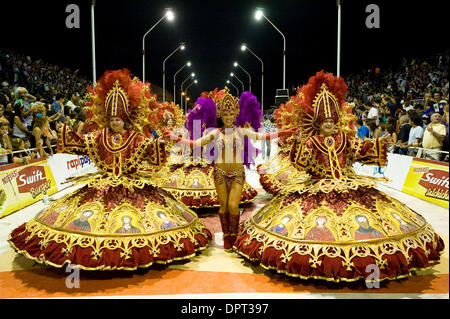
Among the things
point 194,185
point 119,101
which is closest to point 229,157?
point 119,101

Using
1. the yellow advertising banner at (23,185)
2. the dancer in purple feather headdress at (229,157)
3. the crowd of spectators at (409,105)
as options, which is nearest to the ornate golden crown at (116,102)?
the dancer in purple feather headdress at (229,157)

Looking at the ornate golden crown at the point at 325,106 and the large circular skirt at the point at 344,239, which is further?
the ornate golden crown at the point at 325,106

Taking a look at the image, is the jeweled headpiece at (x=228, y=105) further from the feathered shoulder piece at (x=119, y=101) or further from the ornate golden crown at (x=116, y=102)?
the ornate golden crown at (x=116, y=102)

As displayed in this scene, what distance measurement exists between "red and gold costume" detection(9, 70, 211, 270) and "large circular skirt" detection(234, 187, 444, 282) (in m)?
1.05

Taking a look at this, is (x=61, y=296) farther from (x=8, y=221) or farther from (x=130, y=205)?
(x=8, y=221)

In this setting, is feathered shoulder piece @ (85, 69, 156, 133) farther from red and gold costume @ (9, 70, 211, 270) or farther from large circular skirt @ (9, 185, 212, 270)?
large circular skirt @ (9, 185, 212, 270)

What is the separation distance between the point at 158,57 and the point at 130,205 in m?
22.3

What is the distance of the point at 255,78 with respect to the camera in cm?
3262

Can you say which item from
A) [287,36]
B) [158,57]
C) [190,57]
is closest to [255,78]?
[190,57]

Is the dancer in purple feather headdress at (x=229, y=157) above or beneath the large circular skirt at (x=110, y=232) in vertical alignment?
above

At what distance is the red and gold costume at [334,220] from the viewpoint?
3854mm

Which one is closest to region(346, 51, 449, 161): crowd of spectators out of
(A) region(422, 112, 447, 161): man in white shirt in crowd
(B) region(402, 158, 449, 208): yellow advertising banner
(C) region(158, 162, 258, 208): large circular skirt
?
(A) region(422, 112, 447, 161): man in white shirt in crowd

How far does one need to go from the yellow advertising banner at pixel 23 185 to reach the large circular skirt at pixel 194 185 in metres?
3.02

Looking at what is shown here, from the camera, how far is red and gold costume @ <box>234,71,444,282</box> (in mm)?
3854
